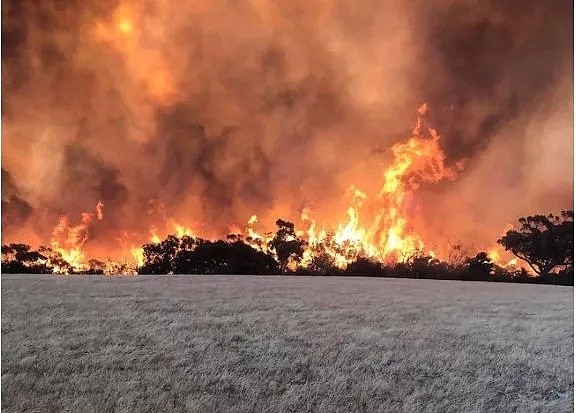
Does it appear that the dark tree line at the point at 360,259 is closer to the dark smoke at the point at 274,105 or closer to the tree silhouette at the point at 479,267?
the tree silhouette at the point at 479,267

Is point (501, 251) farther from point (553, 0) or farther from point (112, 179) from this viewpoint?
point (112, 179)

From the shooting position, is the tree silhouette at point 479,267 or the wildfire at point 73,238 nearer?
the wildfire at point 73,238

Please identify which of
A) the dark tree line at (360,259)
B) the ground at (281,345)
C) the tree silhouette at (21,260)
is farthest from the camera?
the dark tree line at (360,259)

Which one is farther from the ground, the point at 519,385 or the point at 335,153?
the point at 335,153

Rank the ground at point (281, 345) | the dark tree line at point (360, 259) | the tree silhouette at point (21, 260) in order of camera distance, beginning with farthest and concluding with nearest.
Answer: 1. the dark tree line at point (360, 259)
2. the tree silhouette at point (21, 260)
3. the ground at point (281, 345)

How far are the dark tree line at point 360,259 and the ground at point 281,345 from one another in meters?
0.06

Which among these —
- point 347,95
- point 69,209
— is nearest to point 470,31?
point 347,95

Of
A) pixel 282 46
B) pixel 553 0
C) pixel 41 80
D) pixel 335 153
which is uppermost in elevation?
pixel 553 0

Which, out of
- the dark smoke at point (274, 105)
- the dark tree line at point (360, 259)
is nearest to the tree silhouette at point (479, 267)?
the dark tree line at point (360, 259)

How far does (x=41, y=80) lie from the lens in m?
3.11

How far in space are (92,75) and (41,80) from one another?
25cm

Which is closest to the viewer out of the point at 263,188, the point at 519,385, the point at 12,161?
the point at 519,385

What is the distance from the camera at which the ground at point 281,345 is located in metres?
2.55

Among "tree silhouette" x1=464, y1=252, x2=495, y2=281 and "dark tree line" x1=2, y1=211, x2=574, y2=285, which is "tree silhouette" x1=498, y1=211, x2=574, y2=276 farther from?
"tree silhouette" x1=464, y1=252, x2=495, y2=281
